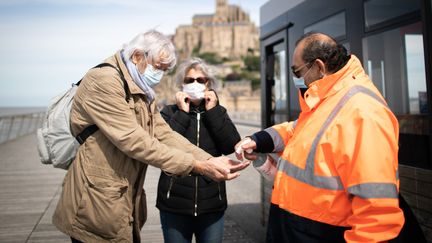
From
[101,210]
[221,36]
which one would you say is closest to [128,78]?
[101,210]

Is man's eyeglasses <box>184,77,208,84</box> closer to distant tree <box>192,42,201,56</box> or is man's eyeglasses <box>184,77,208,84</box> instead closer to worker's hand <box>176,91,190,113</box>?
worker's hand <box>176,91,190,113</box>

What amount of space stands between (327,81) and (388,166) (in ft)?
1.63

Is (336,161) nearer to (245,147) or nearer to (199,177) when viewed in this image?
(245,147)

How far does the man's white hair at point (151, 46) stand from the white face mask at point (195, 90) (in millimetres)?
619

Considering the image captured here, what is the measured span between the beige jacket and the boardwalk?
9.66ft

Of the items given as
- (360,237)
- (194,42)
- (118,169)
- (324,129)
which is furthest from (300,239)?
(194,42)

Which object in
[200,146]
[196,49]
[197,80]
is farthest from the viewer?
[196,49]

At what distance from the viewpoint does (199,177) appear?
290 cm

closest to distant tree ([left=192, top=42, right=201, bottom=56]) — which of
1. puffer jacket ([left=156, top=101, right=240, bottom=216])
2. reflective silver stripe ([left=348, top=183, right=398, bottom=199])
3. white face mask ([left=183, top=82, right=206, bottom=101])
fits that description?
white face mask ([left=183, top=82, right=206, bottom=101])

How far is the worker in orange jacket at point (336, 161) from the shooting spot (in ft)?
4.92

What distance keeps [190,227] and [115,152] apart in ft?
3.09

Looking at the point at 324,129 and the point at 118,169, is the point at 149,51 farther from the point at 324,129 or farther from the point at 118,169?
the point at 324,129

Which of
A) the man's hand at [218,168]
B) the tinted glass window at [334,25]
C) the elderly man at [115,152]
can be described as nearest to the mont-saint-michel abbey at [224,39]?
the tinted glass window at [334,25]

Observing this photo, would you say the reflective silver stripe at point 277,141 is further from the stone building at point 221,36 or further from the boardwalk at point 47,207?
the stone building at point 221,36
